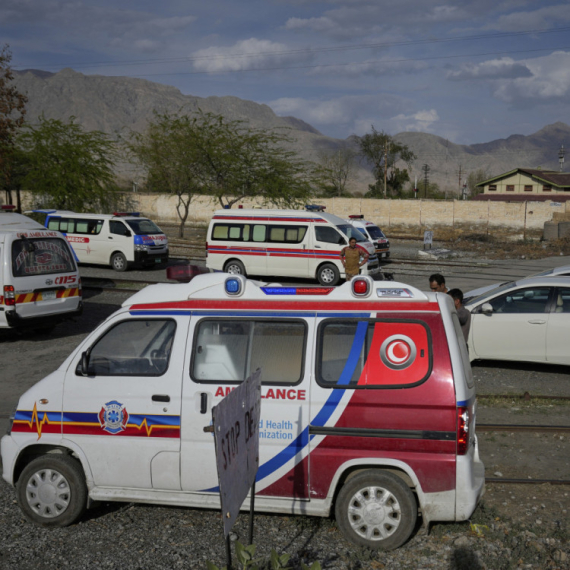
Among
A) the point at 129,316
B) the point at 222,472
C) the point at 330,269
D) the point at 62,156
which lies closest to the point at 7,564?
the point at 129,316

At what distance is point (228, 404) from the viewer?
3.60 metres

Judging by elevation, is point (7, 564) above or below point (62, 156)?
below

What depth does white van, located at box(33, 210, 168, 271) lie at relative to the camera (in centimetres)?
2192

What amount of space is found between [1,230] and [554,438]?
34.2 feet

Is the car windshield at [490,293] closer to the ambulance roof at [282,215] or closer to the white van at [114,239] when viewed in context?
the ambulance roof at [282,215]

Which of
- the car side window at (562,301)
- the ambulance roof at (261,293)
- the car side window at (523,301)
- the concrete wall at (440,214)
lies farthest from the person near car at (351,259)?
the concrete wall at (440,214)

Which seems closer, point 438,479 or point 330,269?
point 438,479

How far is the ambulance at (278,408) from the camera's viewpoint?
188 inches

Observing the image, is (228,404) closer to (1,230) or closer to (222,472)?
(222,472)

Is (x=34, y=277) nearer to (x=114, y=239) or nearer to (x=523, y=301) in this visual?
(x=523, y=301)

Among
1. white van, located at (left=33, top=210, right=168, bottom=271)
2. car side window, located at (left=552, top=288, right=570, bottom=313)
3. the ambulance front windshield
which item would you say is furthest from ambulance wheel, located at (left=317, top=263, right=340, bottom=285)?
car side window, located at (left=552, top=288, right=570, bottom=313)

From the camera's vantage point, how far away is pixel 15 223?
12.9 m

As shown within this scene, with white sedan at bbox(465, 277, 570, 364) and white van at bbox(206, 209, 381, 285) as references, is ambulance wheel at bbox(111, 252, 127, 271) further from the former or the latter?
white sedan at bbox(465, 277, 570, 364)

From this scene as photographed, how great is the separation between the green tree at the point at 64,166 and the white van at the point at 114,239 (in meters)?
12.8
